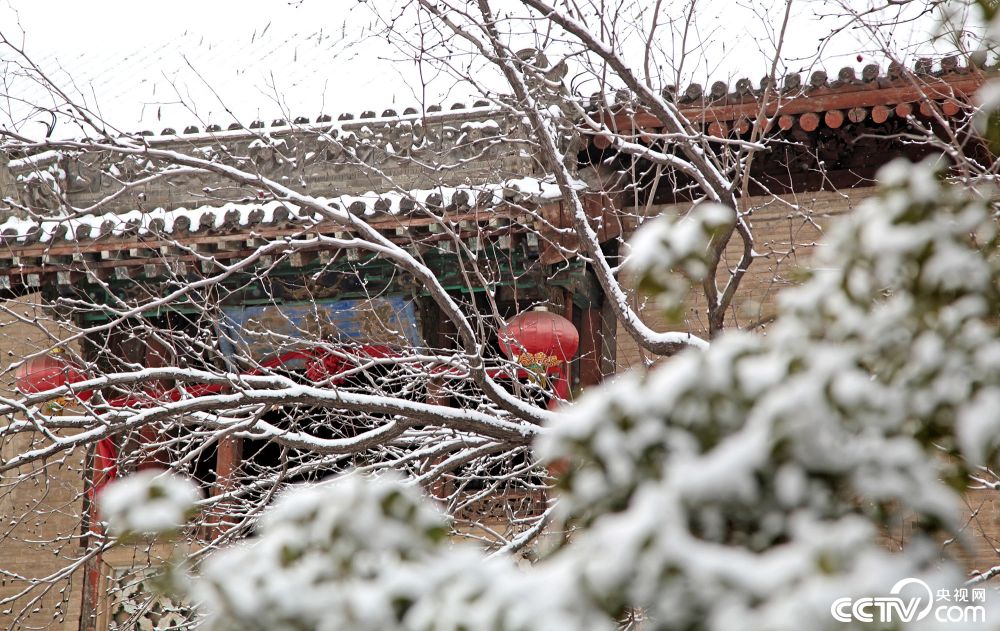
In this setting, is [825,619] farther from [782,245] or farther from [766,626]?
[782,245]

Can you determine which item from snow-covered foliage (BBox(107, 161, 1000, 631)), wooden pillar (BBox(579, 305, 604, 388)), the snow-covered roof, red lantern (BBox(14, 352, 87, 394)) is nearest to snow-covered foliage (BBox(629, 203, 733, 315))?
snow-covered foliage (BBox(107, 161, 1000, 631))

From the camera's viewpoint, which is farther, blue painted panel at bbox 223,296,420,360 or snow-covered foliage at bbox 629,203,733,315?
blue painted panel at bbox 223,296,420,360

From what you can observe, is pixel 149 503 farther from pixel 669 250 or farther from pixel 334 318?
pixel 334 318

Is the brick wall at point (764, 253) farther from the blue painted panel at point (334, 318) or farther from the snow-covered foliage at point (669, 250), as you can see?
the snow-covered foliage at point (669, 250)

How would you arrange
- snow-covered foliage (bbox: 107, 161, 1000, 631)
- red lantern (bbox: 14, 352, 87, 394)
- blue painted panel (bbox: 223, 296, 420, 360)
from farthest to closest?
blue painted panel (bbox: 223, 296, 420, 360) < red lantern (bbox: 14, 352, 87, 394) < snow-covered foliage (bbox: 107, 161, 1000, 631)

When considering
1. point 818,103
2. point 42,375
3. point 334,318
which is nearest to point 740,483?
point 818,103

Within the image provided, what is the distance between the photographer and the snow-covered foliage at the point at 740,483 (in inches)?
59.4

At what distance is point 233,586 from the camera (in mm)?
1730

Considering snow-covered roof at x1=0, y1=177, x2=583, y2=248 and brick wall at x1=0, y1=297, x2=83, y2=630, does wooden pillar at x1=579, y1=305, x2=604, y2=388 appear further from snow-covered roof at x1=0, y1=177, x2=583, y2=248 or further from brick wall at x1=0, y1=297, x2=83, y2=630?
brick wall at x1=0, y1=297, x2=83, y2=630

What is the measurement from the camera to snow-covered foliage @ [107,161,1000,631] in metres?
1.51

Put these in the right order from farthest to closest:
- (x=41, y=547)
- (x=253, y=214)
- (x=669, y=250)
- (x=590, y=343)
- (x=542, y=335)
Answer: (x=41, y=547), (x=590, y=343), (x=253, y=214), (x=542, y=335), (x=669, y=250)

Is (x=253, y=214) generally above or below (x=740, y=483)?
below

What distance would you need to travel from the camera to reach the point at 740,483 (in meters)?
1.56

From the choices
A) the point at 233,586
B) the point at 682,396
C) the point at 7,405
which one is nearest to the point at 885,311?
the point at 682,396
